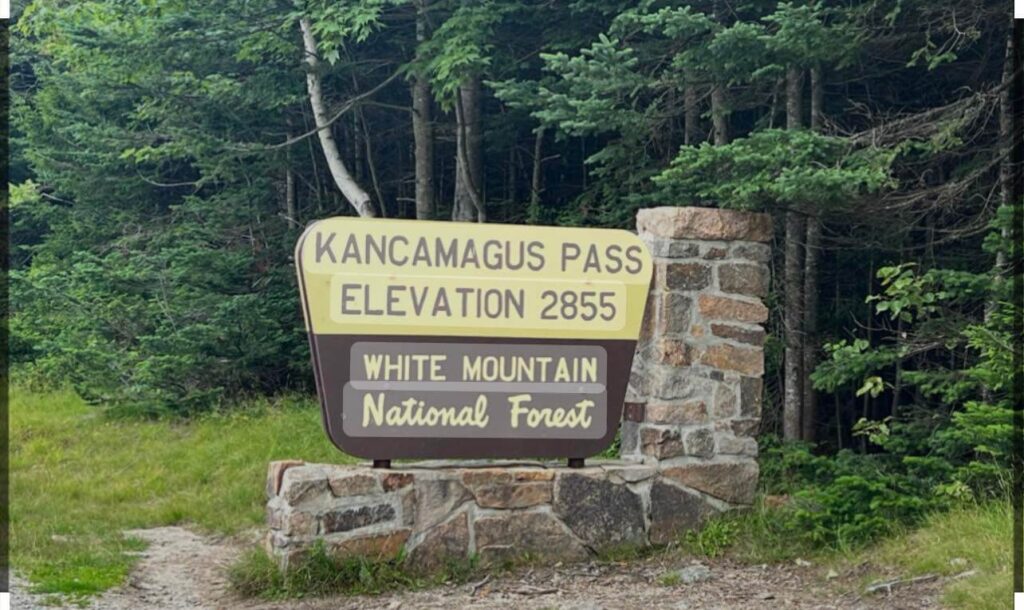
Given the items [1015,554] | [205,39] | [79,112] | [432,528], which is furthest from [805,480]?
[79,112]

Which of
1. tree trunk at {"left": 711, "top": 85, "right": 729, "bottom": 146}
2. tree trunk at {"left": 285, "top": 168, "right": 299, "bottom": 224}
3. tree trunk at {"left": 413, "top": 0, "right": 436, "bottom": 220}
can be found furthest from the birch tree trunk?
tree trunk at {"left": 285, "top": 168, "right": 299, "bottom": 224}

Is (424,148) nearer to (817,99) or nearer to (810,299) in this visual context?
(810,299)

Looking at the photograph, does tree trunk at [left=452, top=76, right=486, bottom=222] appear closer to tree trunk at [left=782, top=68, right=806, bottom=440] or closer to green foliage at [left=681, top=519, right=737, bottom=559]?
tree trunk at [left=782, top=68, right=806, bottom=440]

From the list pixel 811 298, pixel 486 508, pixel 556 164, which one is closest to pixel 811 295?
pixel 811 298

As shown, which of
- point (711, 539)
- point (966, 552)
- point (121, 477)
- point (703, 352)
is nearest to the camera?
point (966, 552)

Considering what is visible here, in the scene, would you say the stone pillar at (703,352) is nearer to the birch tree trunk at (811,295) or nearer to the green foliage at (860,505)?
the green foliage at (860,505)

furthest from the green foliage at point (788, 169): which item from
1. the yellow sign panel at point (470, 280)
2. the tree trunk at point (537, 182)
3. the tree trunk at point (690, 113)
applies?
the tree trunk at point (537, 182)

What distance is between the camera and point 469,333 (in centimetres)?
711

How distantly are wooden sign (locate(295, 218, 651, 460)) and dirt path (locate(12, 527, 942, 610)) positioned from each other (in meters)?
0.83

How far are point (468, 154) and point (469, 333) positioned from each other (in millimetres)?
6860

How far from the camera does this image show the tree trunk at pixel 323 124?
42.4ft

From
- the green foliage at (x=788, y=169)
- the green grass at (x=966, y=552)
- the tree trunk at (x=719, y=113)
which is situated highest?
the tree trunk at (x=719, y=113)

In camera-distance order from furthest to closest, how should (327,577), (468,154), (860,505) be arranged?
(468,154)
(860,505)
(327,577)

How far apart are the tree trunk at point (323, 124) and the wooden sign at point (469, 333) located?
20.9 feet
